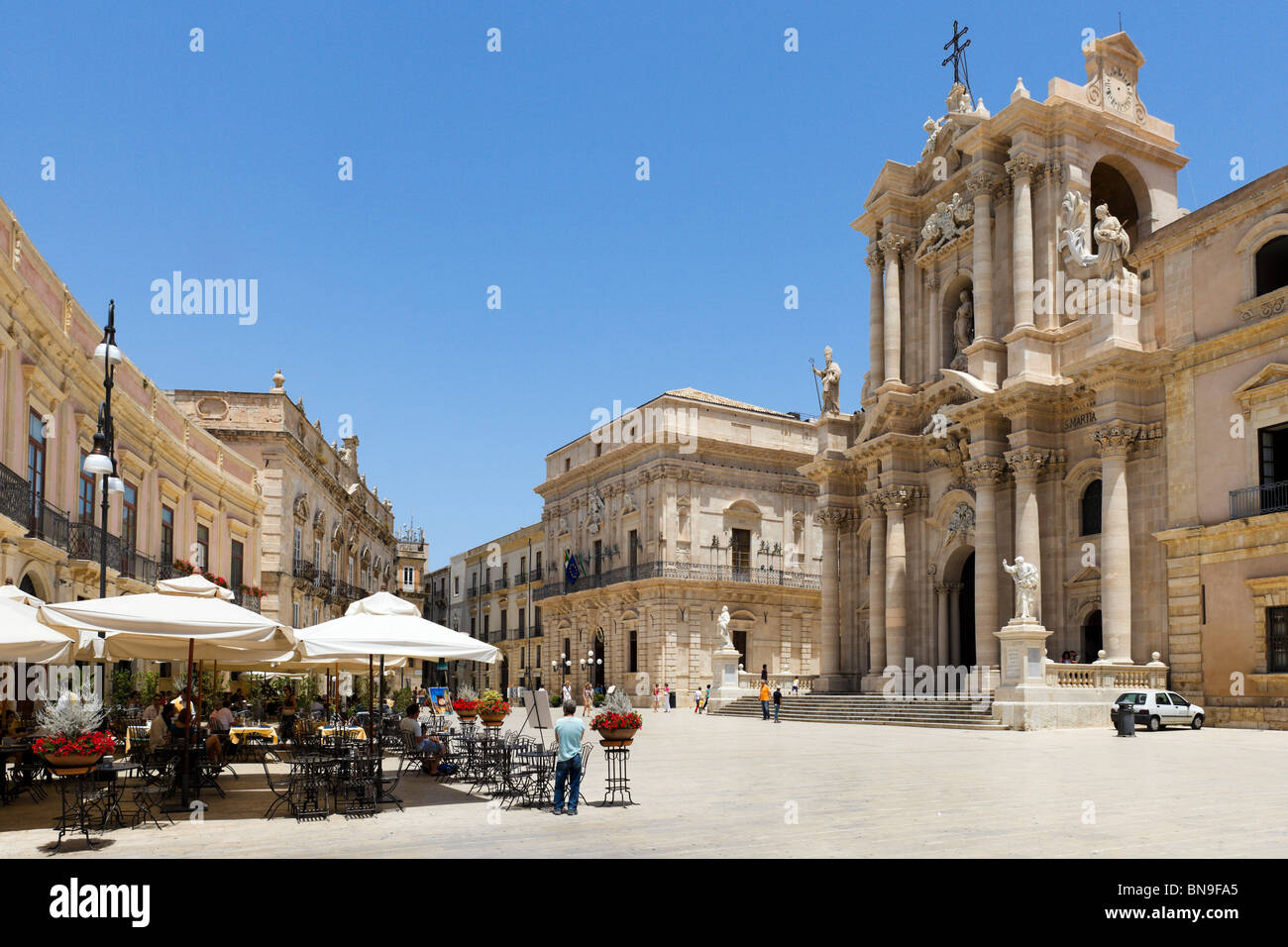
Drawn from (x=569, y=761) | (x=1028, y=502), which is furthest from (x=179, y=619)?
(x=1028, y=502)

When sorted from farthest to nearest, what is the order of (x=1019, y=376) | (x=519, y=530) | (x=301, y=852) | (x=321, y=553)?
(x=519, y=530) → (x=321, y=553) → (x=1019, y=376) → (x=301, y=852)

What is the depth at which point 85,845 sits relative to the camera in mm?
8891

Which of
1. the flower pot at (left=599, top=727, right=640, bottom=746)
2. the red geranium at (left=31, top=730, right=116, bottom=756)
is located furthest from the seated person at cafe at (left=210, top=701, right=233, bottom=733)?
the flower pot at (left=599, top=727, right=640, bottom=746)

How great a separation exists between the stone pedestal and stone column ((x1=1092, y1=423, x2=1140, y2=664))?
46.2 feet

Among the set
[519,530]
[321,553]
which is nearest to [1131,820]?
[321,553]

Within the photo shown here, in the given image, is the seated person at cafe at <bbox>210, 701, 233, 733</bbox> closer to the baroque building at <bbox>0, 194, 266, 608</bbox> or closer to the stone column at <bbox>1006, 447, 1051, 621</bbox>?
the baroque building at <bbox>0, 194, 266, 608</bbox>

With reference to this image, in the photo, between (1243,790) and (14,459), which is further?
(14,459)

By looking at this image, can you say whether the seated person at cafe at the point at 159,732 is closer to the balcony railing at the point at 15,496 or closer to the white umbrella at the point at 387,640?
the white umbrella at the point at 387,640

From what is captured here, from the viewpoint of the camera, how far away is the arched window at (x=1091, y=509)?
29.2 m

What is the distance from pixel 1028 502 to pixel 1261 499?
233 inches

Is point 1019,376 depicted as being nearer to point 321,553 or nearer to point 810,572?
point 810,572

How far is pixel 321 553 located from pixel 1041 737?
34512 millimetres

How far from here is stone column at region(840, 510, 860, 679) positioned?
3828cm

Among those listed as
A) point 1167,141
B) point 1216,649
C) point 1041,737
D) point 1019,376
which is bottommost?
point 1041,737
